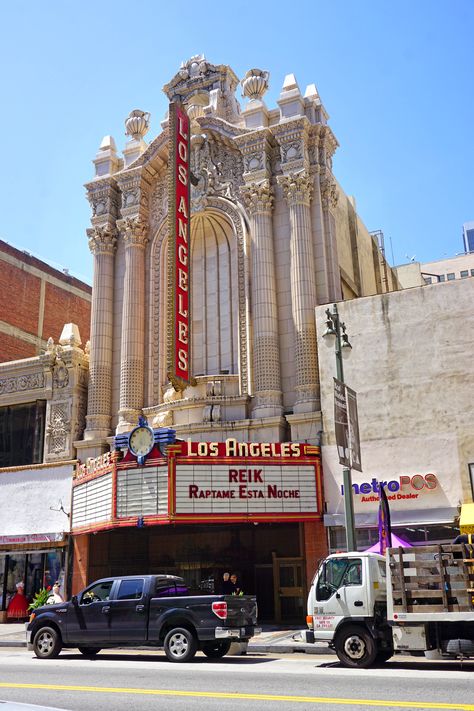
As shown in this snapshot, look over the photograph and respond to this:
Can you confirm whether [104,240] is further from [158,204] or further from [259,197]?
[259,197]

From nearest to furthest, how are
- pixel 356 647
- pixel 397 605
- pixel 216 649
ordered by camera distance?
pixel 397 605
pixel 356 647
pixel 216 649

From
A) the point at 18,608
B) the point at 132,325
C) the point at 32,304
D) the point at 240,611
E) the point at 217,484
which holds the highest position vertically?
the point at 32,304

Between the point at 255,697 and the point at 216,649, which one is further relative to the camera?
the point at 216,649

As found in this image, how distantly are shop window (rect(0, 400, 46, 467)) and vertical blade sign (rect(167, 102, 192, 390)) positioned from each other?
8.47 m

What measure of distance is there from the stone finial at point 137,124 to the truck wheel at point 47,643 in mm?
23760

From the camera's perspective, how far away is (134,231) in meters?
31.5

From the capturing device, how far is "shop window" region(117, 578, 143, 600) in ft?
51.7

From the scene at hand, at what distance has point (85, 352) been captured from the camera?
31.8 meters

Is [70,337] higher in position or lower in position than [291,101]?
lower

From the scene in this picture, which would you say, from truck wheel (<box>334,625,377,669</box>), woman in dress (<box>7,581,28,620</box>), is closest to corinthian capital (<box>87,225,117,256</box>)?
woman in dress (<box>7,581,28,620</box>)

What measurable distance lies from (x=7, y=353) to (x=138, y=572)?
1646 cm

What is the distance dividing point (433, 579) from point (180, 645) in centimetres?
540

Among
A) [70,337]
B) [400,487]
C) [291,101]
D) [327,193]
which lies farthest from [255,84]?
[400,487]

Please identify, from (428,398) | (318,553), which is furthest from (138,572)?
(428,398)
